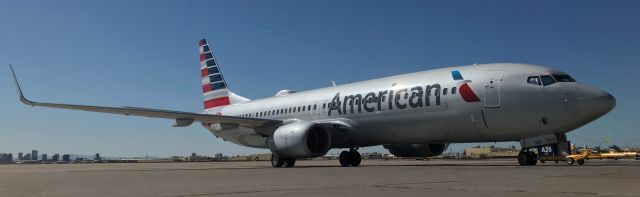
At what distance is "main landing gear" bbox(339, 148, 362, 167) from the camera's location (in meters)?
21.5

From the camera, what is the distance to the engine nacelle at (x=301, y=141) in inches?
755

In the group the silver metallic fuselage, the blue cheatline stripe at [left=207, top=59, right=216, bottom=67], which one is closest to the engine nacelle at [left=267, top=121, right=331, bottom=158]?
the silver metallic fuselage

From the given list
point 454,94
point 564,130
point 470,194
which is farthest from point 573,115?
point 470,194

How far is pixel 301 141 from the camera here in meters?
19.1

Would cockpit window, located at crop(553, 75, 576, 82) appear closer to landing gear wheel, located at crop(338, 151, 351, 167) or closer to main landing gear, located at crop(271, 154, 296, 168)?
landing gear wheel, located at crop(338, 151, 351, 167)

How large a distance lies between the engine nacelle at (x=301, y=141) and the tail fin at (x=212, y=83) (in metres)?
12.0

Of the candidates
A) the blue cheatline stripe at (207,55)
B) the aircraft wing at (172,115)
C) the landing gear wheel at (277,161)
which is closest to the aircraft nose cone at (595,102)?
the landing gear wheel at (277,161)

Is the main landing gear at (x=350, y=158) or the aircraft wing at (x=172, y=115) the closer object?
the aircraft wing at (x=172, y=115)

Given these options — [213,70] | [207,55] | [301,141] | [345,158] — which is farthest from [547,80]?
[207,55]

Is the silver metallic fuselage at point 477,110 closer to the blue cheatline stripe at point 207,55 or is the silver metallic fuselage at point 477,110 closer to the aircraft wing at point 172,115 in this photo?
the aircraft wing at point 172,115

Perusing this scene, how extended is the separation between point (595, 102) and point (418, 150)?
890cm

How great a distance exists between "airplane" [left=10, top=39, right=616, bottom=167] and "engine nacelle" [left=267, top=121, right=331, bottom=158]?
3 centimetres

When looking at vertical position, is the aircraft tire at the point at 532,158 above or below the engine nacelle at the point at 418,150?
below

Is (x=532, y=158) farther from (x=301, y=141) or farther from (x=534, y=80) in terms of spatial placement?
(x=301, y=141)
